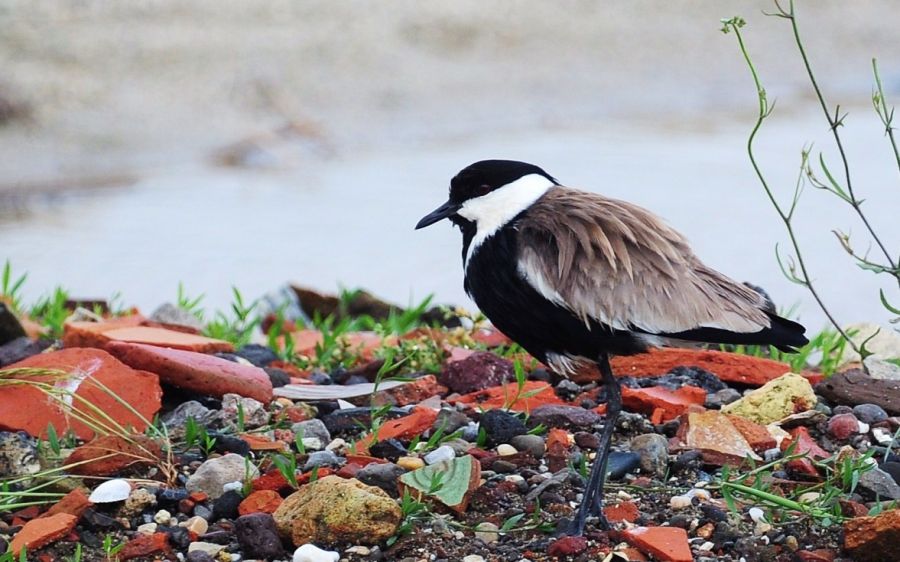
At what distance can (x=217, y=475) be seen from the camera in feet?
12.9

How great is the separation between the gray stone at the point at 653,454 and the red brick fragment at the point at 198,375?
122 centimetres

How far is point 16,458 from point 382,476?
3.42ft

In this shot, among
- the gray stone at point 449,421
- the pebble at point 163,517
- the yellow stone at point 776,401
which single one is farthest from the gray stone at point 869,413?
the pebble at point 163,517

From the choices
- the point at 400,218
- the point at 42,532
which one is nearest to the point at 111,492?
the point at 42,532

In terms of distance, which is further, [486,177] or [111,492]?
[486,177]

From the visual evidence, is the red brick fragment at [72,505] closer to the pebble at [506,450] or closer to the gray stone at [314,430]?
the gray stone at [314,430]

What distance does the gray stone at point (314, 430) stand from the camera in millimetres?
4316

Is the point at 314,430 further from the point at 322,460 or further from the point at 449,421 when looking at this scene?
the point at 449,421

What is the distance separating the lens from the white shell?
3.84 meters

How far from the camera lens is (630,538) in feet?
11.8

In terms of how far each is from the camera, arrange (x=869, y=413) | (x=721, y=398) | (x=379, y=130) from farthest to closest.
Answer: (x=379, y=130) → (x=721, y=398) → (x=869, y=413)

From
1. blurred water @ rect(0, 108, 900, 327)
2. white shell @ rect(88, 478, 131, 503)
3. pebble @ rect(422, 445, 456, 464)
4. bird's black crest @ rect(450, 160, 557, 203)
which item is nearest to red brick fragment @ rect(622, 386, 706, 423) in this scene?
pebble @ rect(422, 445, 456, 464)

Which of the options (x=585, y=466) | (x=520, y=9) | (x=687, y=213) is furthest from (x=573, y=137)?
(x=585, y=466)

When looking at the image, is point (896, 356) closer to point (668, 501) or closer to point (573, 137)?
point (668, 501)
